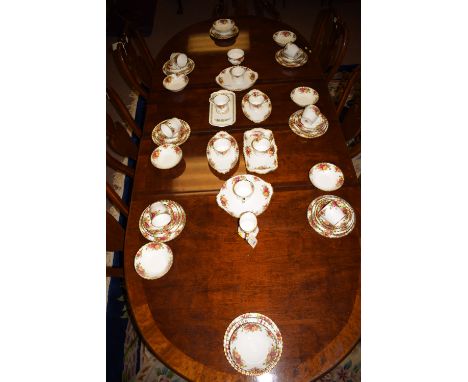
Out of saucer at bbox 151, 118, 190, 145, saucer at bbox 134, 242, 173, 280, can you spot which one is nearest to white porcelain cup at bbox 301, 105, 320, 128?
saucer at bbox 151, 118, 190, 145

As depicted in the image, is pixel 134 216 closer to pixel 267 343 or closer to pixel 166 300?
pixel 166 300

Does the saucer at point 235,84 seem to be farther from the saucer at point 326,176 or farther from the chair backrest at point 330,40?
the saucer at point 326,176

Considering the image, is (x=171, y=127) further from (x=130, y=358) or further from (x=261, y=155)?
(x=130, y=358)

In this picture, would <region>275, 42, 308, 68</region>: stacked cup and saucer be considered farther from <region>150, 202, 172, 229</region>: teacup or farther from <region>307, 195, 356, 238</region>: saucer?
<region>150, 202, 172, 229</region>: teacup

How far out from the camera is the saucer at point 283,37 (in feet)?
6.19

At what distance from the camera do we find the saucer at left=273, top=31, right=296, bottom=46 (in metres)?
1.89

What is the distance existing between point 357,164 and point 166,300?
1601mm

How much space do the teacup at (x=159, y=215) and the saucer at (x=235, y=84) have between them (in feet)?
2.55

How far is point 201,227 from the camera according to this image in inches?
47.8

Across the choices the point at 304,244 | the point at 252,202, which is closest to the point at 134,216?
the point at 252,202

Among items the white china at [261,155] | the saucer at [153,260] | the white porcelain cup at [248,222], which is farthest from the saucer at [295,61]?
the saucer at [153,260]

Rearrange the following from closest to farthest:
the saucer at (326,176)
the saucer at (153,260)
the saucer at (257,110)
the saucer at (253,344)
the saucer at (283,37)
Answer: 1. the saucer at (253,344)
2. the saucer at (153,260)
3. the saucer at (326,176)
4. the saucer at (257,110)
5. the saucer at (283,37)

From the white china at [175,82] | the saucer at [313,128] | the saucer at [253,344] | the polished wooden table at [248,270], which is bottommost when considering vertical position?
the saucer at [253,344]

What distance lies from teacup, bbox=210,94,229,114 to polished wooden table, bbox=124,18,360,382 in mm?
87
